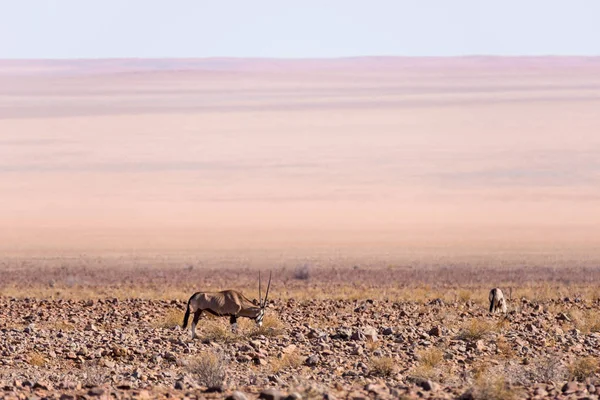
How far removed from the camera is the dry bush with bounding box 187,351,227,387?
47.5ft

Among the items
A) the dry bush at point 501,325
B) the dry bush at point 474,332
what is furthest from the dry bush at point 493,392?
the dry bush at point 501,325

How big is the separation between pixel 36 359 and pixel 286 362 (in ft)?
12.5

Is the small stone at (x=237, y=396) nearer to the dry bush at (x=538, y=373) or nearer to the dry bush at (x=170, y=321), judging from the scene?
the dry bush at (x=538, y=373)

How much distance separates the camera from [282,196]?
109250 mm

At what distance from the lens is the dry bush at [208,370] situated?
47.5 feet

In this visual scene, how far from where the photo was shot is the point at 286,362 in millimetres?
16875

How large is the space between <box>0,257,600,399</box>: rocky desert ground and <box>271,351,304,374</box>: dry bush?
0.03 metres

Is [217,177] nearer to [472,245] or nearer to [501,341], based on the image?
[472,245]

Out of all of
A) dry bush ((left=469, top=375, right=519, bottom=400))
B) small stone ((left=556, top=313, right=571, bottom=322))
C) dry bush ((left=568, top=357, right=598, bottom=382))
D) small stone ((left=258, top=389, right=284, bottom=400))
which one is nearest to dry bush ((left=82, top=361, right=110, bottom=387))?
small stone ((left=258, top=389, right=284, bottom=400))

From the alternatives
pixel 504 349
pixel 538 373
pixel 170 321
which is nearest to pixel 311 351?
pixel 504 349

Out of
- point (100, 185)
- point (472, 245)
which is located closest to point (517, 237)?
point (472, 245)

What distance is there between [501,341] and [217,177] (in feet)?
318

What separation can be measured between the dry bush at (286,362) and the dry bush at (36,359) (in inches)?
137

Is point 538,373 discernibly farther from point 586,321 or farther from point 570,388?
point 586,321
